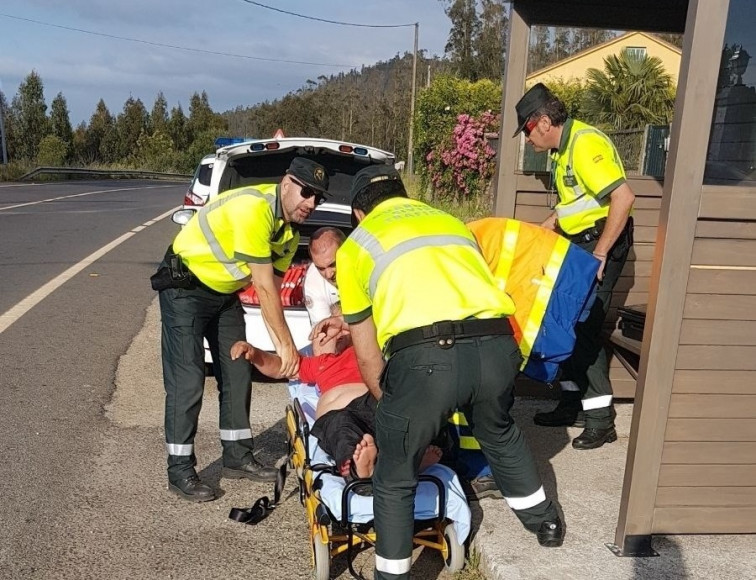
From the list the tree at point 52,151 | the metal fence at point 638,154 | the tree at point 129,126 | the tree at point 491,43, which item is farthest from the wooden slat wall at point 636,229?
the tree at point 129,126

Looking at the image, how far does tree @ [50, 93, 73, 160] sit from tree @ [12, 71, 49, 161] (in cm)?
55

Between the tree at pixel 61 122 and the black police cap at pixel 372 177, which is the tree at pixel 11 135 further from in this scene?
the black police cap at pixel 372 177

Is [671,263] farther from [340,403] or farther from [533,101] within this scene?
[340,403]

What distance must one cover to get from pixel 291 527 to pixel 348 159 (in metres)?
3.28

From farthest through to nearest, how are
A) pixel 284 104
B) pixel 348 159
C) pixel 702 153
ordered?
1. pixel 284 104
2. pixel 348 159
3. pixel 702 153

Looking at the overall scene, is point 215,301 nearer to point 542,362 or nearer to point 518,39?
point 542,362

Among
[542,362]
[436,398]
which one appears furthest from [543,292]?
[436,398]

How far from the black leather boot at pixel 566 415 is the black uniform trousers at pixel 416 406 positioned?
193 centimetres

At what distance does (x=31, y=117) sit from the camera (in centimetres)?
4819

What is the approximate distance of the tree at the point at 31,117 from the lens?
48000 millimetres

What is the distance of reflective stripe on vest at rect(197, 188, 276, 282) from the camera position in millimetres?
3566

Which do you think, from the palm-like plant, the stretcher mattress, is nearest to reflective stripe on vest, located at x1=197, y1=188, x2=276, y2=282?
the stretcher mattress

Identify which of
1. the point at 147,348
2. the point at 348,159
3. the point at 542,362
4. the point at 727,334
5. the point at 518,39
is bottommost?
the point at 147,348

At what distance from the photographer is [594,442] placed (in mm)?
4348
